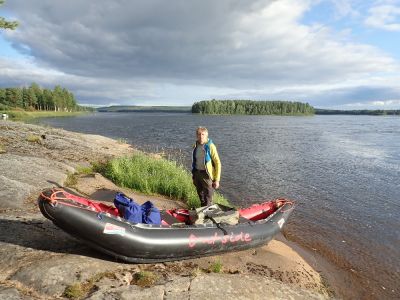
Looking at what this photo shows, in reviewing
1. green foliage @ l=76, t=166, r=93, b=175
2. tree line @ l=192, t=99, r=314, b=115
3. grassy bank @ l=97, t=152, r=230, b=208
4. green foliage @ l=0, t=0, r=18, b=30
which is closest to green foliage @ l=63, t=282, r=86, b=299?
grassy bank @ l=97, t=152, r=230, b=208

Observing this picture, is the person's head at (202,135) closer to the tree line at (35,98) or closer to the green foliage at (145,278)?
the green foliage at (145,278)

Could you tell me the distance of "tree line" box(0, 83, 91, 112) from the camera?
9781 cm

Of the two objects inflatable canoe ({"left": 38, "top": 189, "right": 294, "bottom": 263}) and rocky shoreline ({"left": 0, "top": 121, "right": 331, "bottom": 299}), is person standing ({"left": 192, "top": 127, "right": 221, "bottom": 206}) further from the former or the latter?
rocky shoreline ({"left": 0, "top": 121, "right": 331, "bottom": 299})

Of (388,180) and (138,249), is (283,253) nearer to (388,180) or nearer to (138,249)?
(138,249)

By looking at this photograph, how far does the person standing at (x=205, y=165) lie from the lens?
9.48 metres

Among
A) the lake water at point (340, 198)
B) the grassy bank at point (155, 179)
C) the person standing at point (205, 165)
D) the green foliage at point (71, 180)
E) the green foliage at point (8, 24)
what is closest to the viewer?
the person standing at point (205, 165)

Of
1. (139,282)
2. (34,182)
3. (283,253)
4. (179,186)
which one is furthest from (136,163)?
(139,282)

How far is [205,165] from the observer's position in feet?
31.5

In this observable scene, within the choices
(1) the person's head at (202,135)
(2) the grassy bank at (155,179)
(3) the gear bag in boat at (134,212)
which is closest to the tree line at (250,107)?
(2) the grassy bank at (155,179)

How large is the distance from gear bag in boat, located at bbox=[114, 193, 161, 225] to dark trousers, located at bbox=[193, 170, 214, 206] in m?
2.38

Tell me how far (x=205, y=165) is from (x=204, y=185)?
0.65 metres

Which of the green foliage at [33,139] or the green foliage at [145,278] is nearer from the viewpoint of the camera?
the green foliage at [145,278]

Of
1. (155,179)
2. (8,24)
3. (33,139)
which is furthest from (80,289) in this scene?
(8,24)

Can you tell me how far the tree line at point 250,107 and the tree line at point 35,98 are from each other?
5942cm
